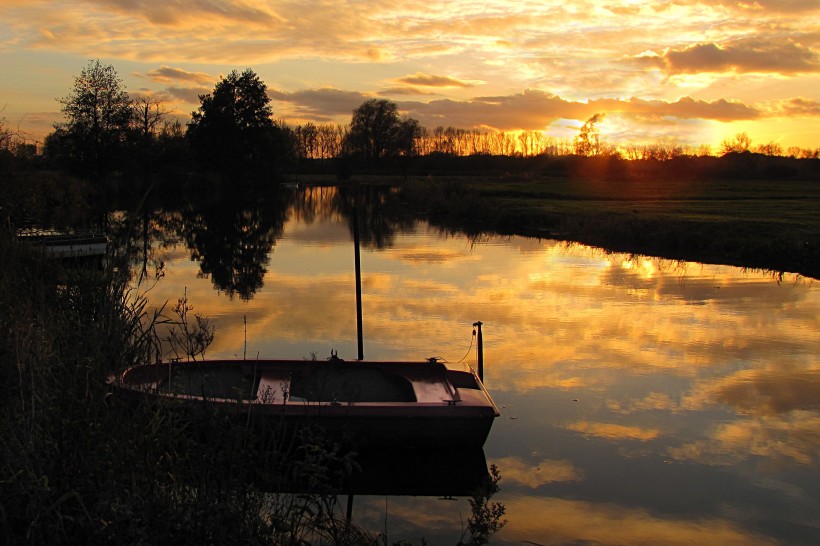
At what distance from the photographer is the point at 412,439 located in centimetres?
923

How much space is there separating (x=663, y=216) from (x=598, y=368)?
25932 mm

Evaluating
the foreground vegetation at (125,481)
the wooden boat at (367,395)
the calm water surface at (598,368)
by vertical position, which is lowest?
the calm water surface at (598,368)

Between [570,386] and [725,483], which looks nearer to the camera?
[725,483]

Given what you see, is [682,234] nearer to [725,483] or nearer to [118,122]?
[725,483]

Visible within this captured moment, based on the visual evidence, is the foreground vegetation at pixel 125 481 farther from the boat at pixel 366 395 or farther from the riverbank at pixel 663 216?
the riverbank at pixel 663 216

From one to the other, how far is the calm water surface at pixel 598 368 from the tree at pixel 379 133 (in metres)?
87.2

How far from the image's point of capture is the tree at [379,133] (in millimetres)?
113812

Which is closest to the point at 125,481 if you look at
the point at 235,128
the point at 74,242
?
the point at 74,242

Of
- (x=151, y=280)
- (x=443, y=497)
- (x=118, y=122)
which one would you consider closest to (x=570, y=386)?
(x=443, y=497)

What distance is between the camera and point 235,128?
248ft

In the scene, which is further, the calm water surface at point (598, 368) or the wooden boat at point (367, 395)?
the wooden boat at point (367, 395)

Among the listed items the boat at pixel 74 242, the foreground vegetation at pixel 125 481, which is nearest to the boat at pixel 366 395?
the foreground vegetation at pixel 125 481

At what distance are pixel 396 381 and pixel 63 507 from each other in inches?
228

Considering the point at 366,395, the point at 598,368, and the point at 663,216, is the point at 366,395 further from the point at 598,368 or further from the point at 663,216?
the point at 663,216
